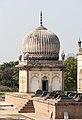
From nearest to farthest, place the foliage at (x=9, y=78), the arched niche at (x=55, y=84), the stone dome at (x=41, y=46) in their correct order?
the arched niche at (x=55, y=84) < the stone dome at (x=41, y=46) < the foliage at (x=9, y=78)

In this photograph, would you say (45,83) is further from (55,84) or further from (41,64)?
(41,64)

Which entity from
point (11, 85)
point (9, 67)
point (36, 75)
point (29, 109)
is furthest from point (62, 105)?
point (9, 67)

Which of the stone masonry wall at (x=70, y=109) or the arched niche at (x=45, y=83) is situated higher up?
the arched niche at (x=45, y=83)

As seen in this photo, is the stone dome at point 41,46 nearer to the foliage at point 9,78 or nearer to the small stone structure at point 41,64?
the small stone structure at point 41,64

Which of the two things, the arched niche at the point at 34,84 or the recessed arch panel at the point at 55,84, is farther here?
the recessed arch panel at the point at 55,84

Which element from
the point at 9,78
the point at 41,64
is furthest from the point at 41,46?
the point at 9,78

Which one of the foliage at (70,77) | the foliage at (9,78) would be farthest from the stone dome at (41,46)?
the foliage at (9,78)

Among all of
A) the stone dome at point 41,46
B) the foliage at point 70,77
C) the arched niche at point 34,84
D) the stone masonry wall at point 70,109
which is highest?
the stone dome at point 41,46

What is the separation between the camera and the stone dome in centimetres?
5691

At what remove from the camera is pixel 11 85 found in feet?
331

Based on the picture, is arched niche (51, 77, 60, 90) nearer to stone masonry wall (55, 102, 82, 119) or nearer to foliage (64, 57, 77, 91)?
stone masonry wall (55, 102, 82, 119)

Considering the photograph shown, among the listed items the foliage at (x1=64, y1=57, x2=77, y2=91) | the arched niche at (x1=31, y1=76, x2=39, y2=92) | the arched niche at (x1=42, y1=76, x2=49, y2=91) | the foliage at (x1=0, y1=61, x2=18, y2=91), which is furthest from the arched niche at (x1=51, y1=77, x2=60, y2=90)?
the foliage at (x1=0, y1=61, x2=18, y2=91)

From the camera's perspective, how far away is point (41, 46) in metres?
56.9

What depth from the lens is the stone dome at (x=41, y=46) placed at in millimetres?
56906
